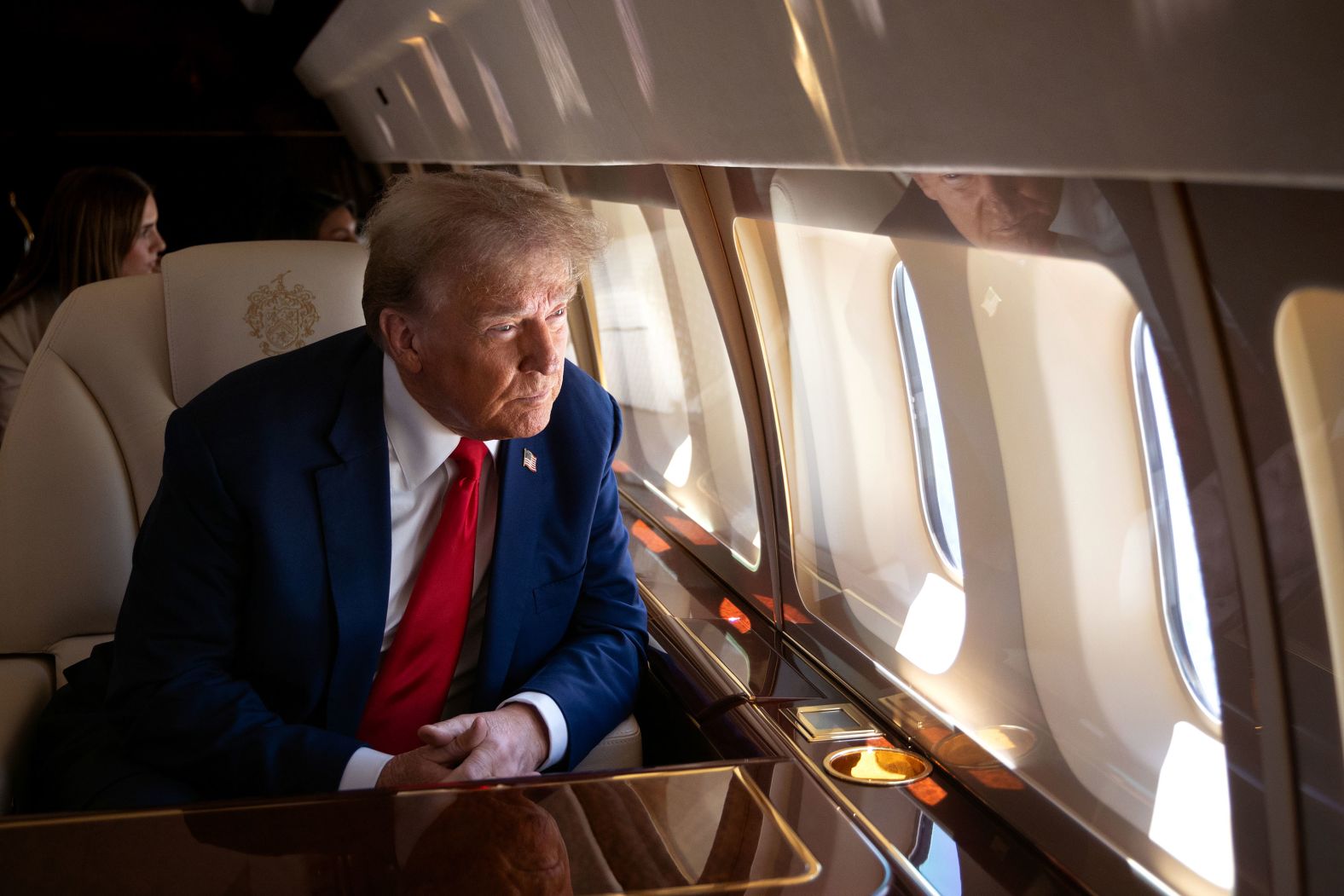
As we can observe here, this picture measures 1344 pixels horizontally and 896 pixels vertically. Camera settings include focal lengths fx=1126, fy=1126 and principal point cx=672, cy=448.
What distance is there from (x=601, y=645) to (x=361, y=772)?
542mm

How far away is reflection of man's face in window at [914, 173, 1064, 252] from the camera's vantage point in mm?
1609

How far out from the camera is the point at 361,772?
6.39ft

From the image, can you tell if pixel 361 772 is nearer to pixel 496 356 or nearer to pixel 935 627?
pixel 496 356

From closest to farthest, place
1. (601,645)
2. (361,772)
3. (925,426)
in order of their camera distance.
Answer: (361,772), (601,645), (925,426)

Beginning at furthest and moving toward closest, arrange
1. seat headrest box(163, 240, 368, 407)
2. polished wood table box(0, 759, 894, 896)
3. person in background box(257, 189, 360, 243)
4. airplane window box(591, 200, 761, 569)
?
1. person in background box(257, 189, 360, 243)
2. airplane window box(591, 200, 761, 569)
3. seat headrest box(163, 240, 368, 407)
4. polished wood table box(0, 759, 894, 896)

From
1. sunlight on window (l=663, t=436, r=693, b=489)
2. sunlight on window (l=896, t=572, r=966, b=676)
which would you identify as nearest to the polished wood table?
sunlight on window (l=896, t=572, r=966, b=676)

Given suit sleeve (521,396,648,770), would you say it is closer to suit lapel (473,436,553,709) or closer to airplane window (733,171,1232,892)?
suit lapel (473,436,553,709)

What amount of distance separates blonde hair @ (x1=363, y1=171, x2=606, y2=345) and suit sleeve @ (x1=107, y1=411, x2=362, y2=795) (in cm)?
46

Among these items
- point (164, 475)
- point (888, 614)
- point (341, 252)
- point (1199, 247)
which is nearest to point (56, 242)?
point (341, 252)

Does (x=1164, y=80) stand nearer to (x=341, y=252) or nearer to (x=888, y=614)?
(x=888, y=614)

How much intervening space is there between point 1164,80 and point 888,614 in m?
1.66

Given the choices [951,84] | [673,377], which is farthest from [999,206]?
[673,377]

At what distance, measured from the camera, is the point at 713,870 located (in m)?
1.41

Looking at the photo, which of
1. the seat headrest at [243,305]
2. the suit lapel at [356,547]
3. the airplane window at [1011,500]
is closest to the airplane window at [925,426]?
the airplane window at [1011,500]
